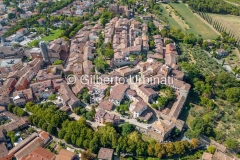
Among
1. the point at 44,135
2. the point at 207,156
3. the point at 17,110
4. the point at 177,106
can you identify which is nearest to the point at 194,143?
the point at 207,156

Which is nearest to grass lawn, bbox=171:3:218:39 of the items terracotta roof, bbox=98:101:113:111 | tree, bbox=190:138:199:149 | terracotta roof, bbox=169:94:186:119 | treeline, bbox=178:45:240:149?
treeline, bbox=178:45:240:149

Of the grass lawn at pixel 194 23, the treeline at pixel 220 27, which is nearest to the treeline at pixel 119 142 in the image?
the treeline at pixel 220 27

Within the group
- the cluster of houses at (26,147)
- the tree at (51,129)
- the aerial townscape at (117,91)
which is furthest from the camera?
the tree at (51,129)

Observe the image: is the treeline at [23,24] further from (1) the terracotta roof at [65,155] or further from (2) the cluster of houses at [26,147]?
(1) the terracotta roof at [65,155]

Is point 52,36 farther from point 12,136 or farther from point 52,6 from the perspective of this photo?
point 12,136

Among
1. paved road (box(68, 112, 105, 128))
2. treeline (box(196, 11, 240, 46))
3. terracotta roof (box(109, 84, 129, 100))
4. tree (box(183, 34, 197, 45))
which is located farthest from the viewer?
treeline (box(196, 11, 240, 46))

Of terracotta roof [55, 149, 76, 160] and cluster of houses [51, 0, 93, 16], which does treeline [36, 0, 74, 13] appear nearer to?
cluster of houses [51, 0, 93, 16]

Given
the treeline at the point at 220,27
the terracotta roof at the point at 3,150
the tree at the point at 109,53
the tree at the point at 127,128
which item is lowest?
the terracotta roof at the point at 3,150
